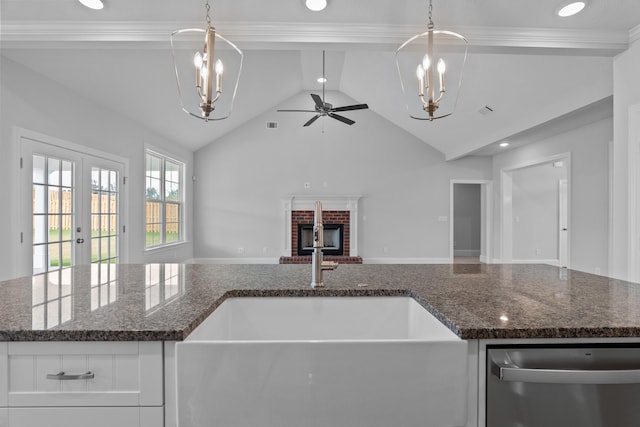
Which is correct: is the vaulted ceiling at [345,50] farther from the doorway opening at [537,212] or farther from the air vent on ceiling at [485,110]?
the doorway opening at [537,212]

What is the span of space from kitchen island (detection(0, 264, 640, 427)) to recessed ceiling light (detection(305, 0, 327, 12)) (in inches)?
62.4

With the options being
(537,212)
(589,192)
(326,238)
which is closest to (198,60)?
(589,192)

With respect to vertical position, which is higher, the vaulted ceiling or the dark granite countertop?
the vaulted ceiling

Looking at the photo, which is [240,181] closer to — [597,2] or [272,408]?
[597,2]

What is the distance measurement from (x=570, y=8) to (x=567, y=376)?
2383mm

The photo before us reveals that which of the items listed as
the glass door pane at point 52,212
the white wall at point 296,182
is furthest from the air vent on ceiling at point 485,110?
the glass door pane at point 52,212

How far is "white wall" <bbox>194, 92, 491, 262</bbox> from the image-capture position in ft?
26.0

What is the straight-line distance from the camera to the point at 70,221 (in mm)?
4090

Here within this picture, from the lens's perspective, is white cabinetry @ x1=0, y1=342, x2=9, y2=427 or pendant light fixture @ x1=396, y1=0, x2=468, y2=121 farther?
pendant light fixture @ x1=396, y1=0, x2=468, y2=121

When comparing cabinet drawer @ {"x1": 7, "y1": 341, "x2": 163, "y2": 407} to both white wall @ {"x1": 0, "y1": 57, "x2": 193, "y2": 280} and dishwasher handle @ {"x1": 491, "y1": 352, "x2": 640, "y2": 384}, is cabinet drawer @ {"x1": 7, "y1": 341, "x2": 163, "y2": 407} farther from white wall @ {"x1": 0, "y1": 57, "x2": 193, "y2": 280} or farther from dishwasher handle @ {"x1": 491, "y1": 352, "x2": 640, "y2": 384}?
white wall @ {"x1": 0, "y1": 57, "x2": 193, "y2": 280}

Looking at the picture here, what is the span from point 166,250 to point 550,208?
7786 millimetres

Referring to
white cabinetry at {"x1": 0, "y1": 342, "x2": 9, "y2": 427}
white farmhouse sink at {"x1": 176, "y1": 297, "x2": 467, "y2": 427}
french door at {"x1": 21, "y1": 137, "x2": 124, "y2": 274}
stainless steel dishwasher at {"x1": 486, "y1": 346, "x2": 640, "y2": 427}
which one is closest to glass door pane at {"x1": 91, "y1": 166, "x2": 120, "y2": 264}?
french door at {"x1": 21, "y1": 137, "x2": 124, "y2": 274}

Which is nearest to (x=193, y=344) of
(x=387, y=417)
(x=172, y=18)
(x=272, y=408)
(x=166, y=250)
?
(x=272, y=408)

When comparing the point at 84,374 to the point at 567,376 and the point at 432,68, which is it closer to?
the point at 567,376
